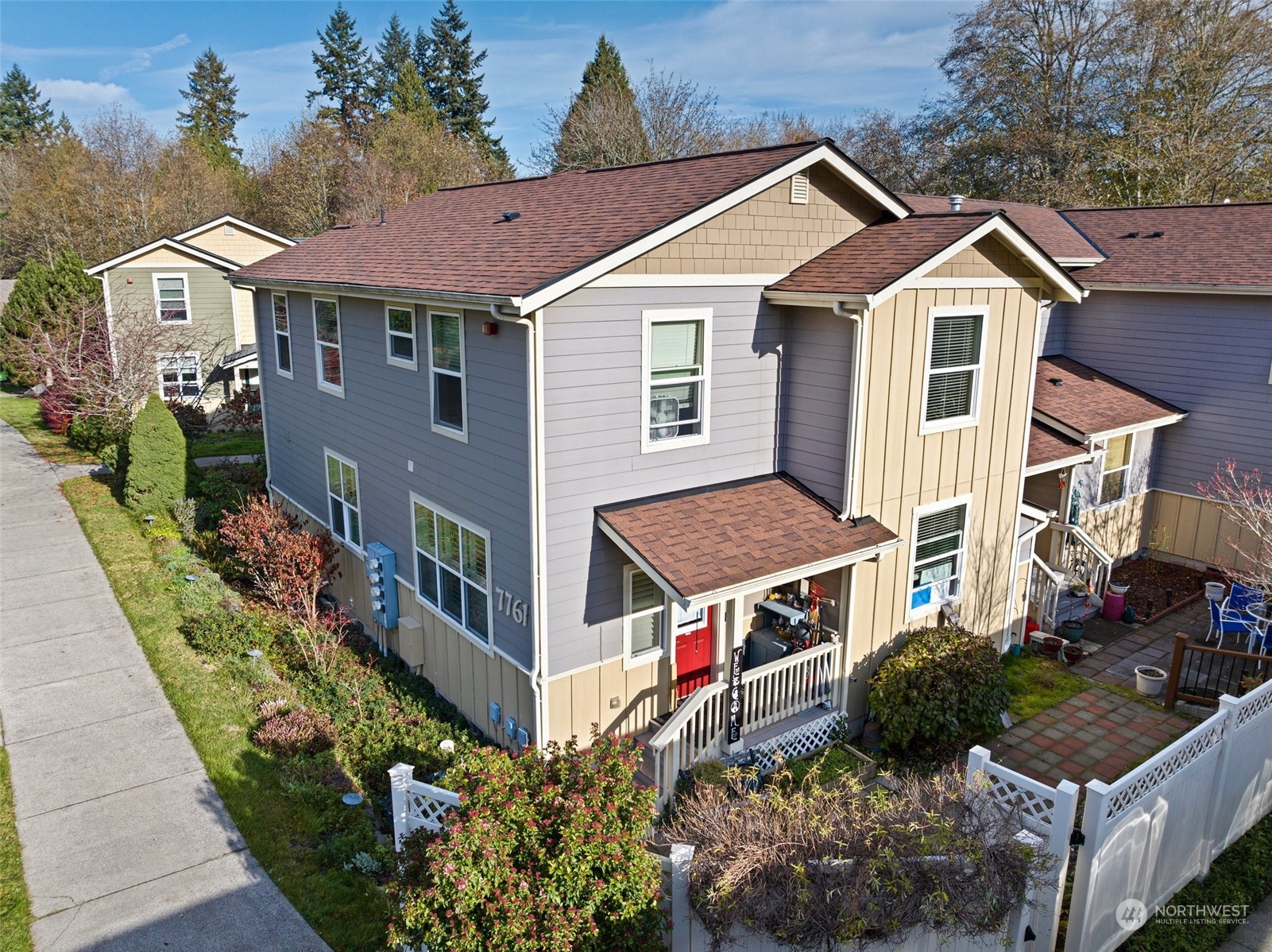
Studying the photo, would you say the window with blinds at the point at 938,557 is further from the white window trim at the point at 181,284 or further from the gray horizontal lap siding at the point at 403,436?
the white window trim at the point at 181,284

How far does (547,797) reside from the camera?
5836 mm

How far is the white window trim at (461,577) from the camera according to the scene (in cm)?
995

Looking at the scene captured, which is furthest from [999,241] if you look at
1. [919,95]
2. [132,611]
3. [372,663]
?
[919,95]

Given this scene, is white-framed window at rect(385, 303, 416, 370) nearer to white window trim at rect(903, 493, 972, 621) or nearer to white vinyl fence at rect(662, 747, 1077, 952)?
white window trim at rect(903, 493, 972, 621)

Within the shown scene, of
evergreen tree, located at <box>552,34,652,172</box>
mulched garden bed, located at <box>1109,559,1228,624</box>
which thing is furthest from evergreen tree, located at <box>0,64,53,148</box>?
mulched garden bed, located at <box>1109,559,1228,624</box>

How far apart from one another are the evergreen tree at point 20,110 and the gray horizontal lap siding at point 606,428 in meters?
79.2

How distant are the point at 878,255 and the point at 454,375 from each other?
17.3 feet

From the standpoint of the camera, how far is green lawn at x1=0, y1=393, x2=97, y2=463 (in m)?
23.9

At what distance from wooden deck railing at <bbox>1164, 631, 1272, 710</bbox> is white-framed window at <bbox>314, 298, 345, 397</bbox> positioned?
12865mm

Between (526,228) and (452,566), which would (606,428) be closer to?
(452,566)

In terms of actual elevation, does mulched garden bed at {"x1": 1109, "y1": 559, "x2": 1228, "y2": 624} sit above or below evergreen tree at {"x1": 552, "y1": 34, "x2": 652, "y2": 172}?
below

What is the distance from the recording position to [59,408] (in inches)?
998

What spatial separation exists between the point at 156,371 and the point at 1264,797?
2694 cm

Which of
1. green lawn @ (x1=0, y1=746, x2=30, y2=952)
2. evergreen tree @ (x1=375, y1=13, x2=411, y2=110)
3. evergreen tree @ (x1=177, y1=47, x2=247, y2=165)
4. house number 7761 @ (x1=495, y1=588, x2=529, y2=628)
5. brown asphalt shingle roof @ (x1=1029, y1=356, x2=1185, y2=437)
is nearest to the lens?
green lawn @ (x1=0, y1=746, x2=30, y2=952)
